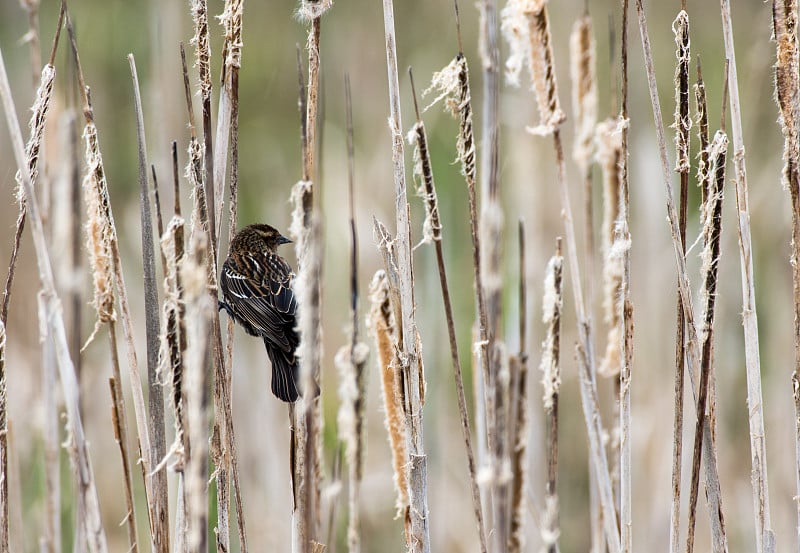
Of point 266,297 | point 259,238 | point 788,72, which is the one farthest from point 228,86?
point 259,238

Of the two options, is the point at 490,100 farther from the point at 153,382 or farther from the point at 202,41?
the point at 153,382

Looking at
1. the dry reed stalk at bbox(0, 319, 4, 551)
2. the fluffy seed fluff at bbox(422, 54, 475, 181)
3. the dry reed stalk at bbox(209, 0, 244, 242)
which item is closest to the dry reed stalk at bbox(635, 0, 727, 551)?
the fluffy seed fluff at bbox(422, 54, 475, 181)

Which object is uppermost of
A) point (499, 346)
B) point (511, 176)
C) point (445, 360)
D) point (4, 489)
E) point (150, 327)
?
point (511, 176)

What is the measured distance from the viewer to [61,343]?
5.23ft

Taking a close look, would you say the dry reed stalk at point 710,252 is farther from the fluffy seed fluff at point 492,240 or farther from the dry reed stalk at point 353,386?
the dry reed stalk at point 353,386

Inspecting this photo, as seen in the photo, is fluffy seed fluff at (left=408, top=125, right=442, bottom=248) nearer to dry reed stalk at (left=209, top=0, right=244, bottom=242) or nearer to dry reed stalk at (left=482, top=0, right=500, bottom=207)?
dry reed stalk at (left=482, top=0, right=500, bottom=207)

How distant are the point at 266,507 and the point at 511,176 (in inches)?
65.4

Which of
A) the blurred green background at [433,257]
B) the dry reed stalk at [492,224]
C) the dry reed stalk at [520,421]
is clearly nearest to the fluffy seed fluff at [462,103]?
the dry reed stalk at [492,224]

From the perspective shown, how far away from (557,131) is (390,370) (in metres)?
0.59

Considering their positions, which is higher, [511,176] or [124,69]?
[124,69]

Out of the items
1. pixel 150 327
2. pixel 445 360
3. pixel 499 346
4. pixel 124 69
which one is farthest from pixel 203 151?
pixel 124 69

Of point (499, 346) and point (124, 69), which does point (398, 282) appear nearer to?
point (499, 346)

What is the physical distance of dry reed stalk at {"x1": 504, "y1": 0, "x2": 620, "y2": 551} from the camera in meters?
1.69

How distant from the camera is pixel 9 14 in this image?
4.63 m
